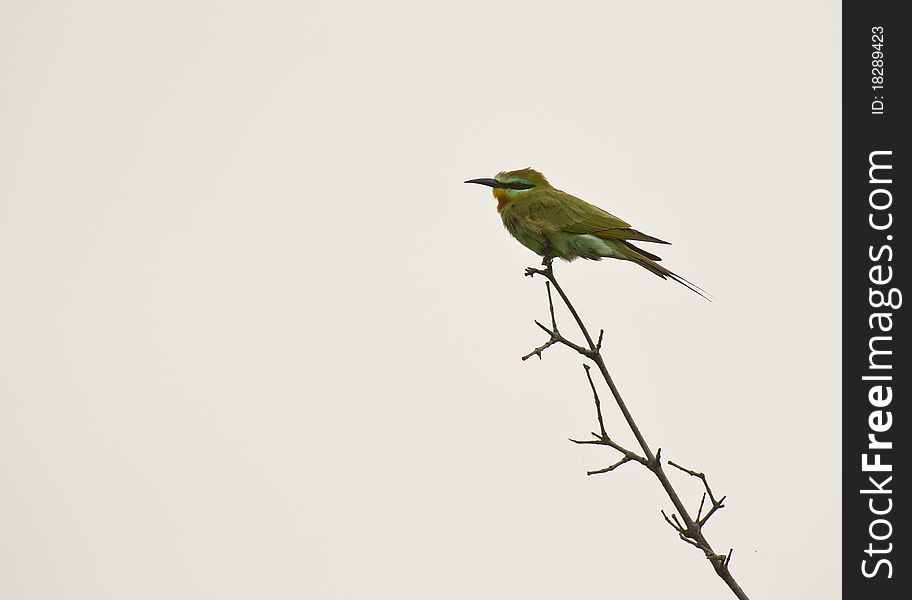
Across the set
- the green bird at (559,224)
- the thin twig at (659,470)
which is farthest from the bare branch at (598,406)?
the green bird at (559,224)

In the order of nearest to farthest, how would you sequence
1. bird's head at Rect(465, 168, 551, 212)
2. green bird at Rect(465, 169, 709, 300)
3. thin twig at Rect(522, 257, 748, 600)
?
thin twig at Rect(522, 257, 748, 600) < green bird at Rect(465, 169, 709, 300) < bird's head at Rect(465, 168, 551, 212)

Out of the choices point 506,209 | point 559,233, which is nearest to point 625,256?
point 559,233

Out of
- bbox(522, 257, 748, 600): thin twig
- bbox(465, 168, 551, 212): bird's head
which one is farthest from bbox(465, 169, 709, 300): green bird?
bbox(522, 257, 748, 600): thin twig

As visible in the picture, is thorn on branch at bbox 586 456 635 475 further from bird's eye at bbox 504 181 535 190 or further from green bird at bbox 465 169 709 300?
bird's eye at bbox 504 181 535 190

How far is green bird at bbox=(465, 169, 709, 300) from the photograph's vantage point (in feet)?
15.9

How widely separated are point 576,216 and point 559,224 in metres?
0.09

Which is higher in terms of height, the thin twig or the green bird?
the green bird

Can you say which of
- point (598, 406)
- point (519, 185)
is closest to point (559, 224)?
point (519, 185)

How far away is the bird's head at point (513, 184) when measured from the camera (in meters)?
5.45

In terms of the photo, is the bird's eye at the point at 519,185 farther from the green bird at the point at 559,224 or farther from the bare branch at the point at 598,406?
the bare branch at the point at 598,406
